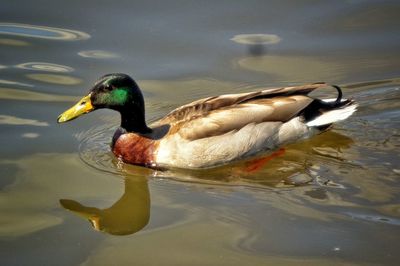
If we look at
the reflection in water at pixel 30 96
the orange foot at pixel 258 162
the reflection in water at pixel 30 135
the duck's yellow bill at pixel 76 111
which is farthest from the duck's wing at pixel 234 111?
the reflection in water at pixel 30 96

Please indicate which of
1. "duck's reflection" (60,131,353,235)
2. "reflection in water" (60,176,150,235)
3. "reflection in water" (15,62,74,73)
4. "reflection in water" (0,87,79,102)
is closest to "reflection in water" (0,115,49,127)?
"reflection in water" (0,87,79,102)

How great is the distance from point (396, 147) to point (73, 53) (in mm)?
4644

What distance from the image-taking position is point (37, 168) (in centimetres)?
714

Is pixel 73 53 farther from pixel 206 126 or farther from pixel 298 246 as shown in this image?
pixel 298 246

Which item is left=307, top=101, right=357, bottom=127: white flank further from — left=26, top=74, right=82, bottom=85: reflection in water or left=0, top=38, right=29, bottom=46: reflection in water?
left=0, top=38, right=29, bottom=46: reflection in water

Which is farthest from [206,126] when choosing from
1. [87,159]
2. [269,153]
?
[87,159]

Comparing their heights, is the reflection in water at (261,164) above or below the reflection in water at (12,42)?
below

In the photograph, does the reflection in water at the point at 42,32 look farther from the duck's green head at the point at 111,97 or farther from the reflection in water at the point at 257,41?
the duck's green head at the point at 111,97

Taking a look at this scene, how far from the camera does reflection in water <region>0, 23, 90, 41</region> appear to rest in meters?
10.1

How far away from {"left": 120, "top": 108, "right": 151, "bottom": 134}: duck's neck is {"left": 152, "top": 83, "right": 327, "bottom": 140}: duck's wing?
0.19 m

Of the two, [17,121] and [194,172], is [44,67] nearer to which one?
[17,121]

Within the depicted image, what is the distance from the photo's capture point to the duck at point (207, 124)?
24.0ft

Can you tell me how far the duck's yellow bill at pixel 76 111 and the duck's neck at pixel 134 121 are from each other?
415mm

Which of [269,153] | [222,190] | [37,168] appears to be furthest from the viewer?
[269,153]
